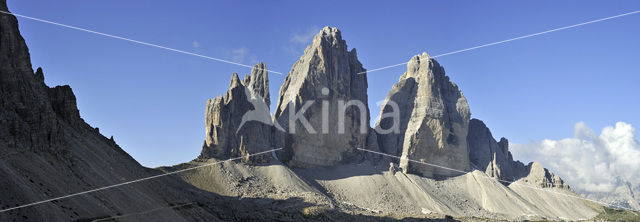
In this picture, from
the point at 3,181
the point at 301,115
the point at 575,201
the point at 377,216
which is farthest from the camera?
the point at 575,201

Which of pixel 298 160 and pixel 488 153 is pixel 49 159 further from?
pixel 488 153

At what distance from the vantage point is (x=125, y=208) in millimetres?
57250

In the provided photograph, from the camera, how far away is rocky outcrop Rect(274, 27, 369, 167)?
12950 centimetres

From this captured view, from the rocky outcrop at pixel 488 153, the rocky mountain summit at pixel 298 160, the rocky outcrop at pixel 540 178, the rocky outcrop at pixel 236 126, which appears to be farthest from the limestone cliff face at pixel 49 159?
the rocky outcrop at pixel 540 178

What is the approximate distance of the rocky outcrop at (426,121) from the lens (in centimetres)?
14362

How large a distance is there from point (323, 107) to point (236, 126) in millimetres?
25536

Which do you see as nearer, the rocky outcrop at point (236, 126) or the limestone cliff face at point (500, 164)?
the rocky outcrop at point (236, 126)

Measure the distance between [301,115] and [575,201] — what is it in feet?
278

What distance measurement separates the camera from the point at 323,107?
134 m

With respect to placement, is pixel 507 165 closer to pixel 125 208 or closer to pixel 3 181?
pixel 125 208

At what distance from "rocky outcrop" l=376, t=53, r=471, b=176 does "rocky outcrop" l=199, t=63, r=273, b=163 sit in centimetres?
3914

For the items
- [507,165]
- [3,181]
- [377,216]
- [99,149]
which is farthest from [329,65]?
[3,181]

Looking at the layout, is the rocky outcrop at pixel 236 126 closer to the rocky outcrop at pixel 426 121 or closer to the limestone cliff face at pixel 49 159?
the rocky outcrop at pixel 426 121

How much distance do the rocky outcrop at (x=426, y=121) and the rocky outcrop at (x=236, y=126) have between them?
39144mm
